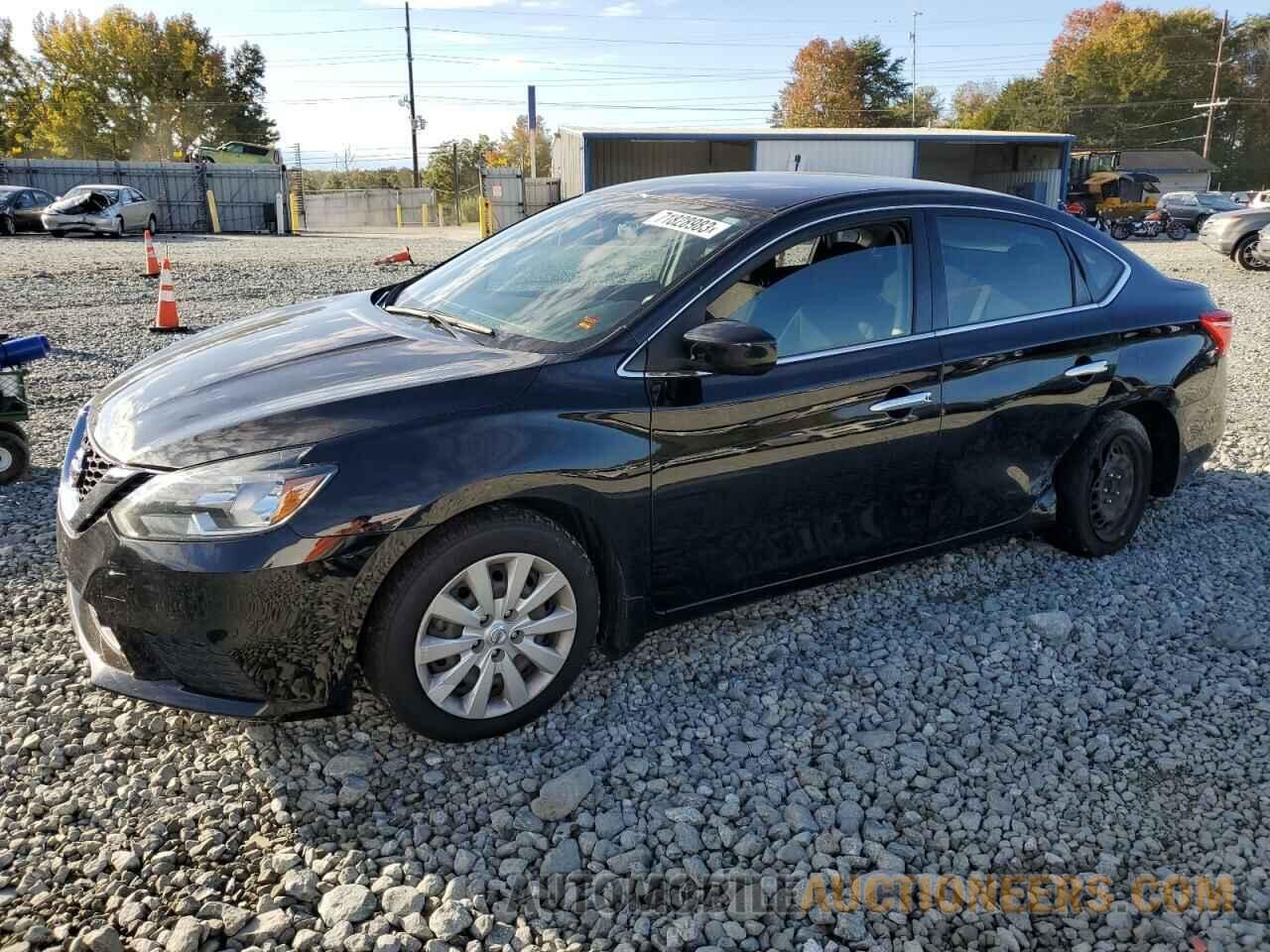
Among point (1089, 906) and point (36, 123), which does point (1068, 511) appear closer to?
point (1089, 906)

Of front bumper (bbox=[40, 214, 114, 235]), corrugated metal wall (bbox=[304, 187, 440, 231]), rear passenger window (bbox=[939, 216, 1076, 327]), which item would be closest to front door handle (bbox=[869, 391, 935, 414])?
rear passenger window (bbox=[939, 216, 1076, 327])

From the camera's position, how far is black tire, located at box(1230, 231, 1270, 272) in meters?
18.2

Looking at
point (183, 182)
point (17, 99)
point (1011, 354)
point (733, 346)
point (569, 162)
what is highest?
point (17, 99)

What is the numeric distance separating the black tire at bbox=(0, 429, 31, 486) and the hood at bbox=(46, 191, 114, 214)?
23535 millimetres

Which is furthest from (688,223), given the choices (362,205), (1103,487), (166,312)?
(362,205)

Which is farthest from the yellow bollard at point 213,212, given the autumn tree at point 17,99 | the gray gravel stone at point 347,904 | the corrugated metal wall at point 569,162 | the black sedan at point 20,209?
the autumn tree at point 17,99

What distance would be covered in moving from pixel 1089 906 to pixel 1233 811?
682 millimetres

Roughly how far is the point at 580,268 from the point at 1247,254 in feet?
62.0

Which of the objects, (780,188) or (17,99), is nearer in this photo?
(780,188)

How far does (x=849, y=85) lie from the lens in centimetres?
7838

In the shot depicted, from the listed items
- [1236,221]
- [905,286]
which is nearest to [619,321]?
[905,286]

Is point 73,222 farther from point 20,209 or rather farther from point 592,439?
point 592,439

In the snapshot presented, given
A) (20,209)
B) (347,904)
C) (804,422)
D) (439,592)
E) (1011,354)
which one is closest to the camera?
(347,904)

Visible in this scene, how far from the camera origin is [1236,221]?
1831 cm
